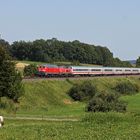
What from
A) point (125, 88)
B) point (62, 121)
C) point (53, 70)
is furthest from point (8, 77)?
point (125, 88)

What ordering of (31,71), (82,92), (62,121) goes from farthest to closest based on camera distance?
(31,71)
(82,92)
(62,121)

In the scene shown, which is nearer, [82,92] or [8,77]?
[8,77]

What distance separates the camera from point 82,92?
9925 cm

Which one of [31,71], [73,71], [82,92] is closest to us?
[82,92]

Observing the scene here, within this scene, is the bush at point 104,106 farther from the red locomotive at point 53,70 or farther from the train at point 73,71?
the train at point 73,71

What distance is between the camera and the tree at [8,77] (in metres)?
69.8

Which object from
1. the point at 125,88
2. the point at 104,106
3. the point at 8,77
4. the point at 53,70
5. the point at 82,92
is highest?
the point at 53,70

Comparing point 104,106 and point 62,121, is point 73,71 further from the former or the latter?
point 62,121

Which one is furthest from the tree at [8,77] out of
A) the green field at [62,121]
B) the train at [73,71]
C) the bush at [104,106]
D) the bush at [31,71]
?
the bush at [31,71]

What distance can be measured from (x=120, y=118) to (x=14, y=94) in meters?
35.1

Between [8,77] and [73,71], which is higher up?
[73,71]

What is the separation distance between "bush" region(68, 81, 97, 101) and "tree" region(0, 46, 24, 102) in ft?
93.9

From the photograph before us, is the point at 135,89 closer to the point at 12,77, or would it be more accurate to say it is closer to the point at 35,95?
the point at 35,95

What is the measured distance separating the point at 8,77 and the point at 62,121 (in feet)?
91.1
